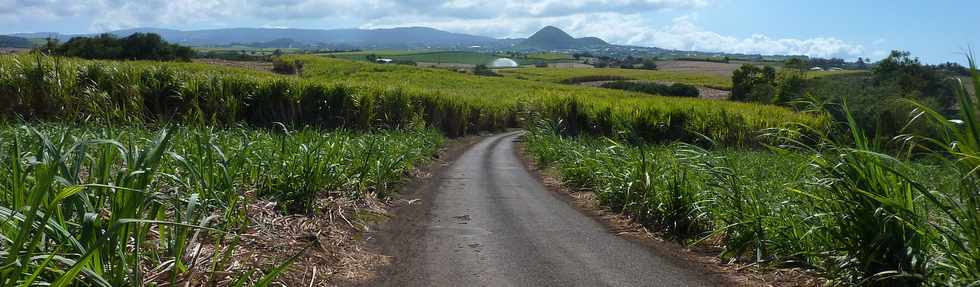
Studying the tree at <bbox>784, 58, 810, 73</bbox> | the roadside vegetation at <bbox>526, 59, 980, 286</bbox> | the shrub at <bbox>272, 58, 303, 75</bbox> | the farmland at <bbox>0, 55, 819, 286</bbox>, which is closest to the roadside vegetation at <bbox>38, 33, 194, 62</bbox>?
the shrub at <bbox>272, 58, 303, 75</bbox>

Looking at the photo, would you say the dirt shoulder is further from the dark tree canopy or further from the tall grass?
the dark tree canopy

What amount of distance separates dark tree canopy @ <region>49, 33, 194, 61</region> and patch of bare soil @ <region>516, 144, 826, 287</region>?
3702 centimetres

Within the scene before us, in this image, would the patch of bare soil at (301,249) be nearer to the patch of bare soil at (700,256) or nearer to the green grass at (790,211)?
the patch of bare soil at (700,256)

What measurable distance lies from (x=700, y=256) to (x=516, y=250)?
1.48 metres

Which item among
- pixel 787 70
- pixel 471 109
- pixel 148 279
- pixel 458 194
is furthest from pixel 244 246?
pixel 787 70

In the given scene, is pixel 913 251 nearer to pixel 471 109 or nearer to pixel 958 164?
pixel 958 164

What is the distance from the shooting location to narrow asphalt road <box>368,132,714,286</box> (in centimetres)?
445

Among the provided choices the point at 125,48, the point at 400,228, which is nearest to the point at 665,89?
the point at 125,48

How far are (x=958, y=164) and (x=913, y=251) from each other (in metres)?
0.50

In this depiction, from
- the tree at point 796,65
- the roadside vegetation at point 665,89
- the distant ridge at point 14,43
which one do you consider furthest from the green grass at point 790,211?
the roadside vegetation at point 665,89

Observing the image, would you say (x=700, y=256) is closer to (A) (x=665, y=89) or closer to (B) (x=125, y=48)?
(B) (x=125, y=48)

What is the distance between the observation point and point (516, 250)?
523cm

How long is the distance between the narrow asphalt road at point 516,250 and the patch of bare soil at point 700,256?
160 mm

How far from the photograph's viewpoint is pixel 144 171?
2.86m
